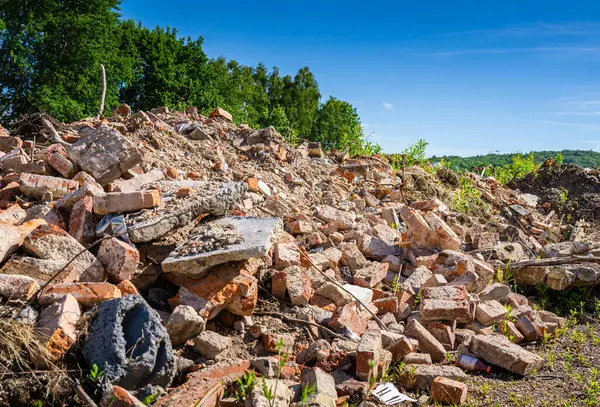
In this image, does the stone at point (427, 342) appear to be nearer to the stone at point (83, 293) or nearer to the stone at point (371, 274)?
the stone at point (371, 274)

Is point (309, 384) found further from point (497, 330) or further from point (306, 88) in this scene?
point (306, 88)

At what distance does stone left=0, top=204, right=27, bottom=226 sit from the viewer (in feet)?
11.8

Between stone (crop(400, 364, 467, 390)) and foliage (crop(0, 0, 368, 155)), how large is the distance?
24.6 ft

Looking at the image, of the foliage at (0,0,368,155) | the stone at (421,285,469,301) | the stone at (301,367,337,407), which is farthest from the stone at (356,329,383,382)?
the foliage at (0,0,368,155)

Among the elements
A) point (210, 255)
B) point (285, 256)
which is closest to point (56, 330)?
point (210, 255)

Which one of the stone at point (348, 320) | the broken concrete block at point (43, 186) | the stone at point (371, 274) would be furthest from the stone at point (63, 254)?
the stone at point (371, 274)

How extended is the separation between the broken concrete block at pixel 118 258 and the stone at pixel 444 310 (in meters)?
2.37

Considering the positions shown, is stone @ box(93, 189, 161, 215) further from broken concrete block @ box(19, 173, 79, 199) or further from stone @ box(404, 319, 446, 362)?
stone @ box(404, 319, 446, 362)

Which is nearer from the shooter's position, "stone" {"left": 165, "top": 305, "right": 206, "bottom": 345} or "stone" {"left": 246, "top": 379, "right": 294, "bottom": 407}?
"stone" {"left": 246, "top": 379, "right": 294, "bottom": 407}

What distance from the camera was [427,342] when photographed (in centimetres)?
368

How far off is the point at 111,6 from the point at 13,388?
20.6 metres

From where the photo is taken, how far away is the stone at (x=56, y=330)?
250 centimetres

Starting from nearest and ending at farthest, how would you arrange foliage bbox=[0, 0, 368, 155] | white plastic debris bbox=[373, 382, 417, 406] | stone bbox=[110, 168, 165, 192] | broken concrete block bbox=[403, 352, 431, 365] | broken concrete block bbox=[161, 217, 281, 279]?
white plastic debris bbox=[373, 382, 417, 406] < broken concrete block bbox=[161, 217, 281, 279] < broken concrete block bbox=[403, 352, 431, 365] < stone bbox=[110, 168, 165, 192] < foliage bbox=[0, 0, 368, 155]

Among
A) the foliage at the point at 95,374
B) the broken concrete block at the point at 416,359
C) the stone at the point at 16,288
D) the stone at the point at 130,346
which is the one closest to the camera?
the foliage at the point at 95,374
